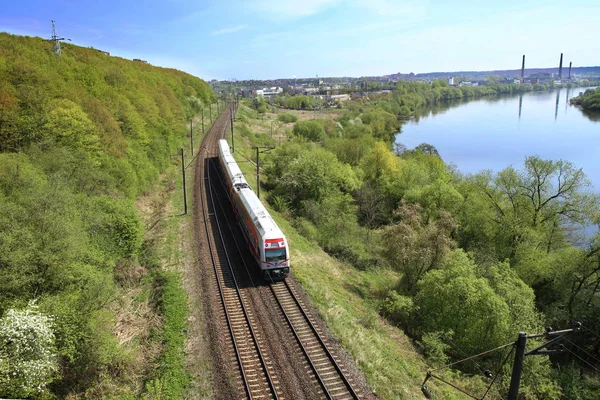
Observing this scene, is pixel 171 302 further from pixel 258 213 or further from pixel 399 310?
pixel 399 310

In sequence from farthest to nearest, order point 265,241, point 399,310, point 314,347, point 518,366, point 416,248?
point 416,248 → point 399,310 → point 265,241 → point 314,347 → point 518,366

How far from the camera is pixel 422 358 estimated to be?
18156mm

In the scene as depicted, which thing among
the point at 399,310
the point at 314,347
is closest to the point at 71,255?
the point at 314,347

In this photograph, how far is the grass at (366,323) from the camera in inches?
610

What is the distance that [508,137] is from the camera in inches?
3693

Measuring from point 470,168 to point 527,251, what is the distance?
1624 inches

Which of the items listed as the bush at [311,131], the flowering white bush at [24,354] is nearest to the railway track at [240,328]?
the flowering white bush at [24,354]

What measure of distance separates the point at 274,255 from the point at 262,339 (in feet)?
16.9

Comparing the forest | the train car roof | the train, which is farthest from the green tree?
the train car roof

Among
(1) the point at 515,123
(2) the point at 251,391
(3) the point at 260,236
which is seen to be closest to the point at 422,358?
(2) the point at 251,391

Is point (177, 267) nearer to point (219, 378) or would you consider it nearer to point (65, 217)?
point (65, 217)

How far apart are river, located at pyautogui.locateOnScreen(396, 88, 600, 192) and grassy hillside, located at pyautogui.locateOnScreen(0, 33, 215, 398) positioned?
56148mm

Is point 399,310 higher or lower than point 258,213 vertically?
lower

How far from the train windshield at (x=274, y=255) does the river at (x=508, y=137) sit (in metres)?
51.3
